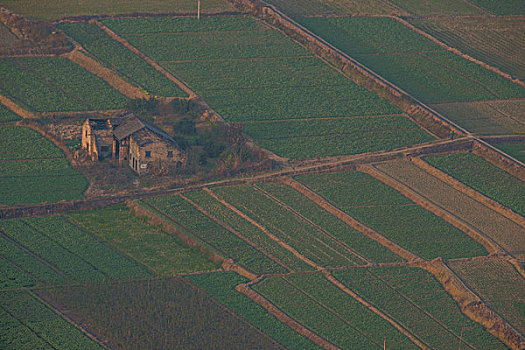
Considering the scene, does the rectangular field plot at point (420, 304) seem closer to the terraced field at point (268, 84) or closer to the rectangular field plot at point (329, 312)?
the rectangular field plot at point (329, 312)

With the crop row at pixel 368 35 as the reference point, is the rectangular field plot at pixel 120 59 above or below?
below

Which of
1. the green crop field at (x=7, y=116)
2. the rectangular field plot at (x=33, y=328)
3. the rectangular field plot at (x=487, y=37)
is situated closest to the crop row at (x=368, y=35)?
the rectangular field plot at (x=487, y=37)

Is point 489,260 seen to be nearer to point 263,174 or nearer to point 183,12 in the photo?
point 263,174

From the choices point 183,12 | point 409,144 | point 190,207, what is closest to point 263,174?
point 190,207

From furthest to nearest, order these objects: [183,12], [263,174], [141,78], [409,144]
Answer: [183,12] → [141,78] → [409,144] → [263,174]

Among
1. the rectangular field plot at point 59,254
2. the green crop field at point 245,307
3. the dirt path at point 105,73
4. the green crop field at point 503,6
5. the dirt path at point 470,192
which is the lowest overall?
the rectangular field plot at point 59,254

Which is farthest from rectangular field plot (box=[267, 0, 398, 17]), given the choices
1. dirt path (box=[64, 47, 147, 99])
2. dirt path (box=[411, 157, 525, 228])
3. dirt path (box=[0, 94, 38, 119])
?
dirt path (box=[0, 94, 38, 119])
